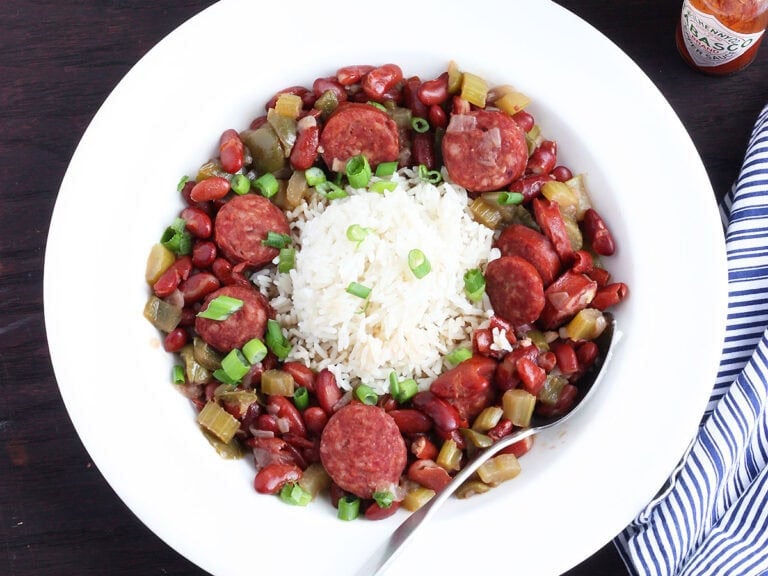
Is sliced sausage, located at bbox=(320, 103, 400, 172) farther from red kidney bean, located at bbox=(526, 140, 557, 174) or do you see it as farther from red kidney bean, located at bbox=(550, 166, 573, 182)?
red kidney bean, located at bbox=(550, 166, 573, 182)

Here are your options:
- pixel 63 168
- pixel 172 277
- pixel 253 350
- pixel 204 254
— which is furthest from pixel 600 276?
pixel 63 168

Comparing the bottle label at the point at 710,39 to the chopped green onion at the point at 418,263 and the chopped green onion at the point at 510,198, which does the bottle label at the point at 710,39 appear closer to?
the chopped green onion at the point at 510,198

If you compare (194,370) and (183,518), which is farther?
(194,370)

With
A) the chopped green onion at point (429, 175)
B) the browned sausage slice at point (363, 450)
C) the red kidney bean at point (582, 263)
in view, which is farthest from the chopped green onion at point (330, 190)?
the red kidney bean at point (582, 263)

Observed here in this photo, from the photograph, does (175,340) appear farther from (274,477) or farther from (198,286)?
(274,477)

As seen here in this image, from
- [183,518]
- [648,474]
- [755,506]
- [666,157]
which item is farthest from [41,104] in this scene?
[755,506]

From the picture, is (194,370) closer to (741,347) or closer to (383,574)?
(383,574)
